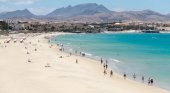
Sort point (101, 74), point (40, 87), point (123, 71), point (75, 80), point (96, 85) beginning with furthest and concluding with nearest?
point (123, 71)
point (101, 74)
point (75, 80)
point (96, 85)
point (40, 87)

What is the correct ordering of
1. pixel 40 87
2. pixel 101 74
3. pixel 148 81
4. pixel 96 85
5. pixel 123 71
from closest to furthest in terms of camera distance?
pixel 40 87
pixel 96 85
pixel 148 81
pixel 101 74
pixel 123 71

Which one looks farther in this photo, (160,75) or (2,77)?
(160,75)

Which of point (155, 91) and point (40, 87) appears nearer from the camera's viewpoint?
point (40, 87)

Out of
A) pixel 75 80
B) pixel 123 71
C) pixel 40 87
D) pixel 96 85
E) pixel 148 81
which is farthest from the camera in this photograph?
pixel 123 71

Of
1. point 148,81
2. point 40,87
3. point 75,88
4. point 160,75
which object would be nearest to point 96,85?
point 75,88

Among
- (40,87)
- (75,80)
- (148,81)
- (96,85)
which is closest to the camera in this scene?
(40,87)

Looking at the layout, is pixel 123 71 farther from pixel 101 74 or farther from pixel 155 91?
pixel 155 91

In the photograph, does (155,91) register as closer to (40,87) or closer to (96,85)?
(96,85)

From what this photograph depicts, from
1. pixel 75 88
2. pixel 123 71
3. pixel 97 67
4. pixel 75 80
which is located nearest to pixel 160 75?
pixel 123 71

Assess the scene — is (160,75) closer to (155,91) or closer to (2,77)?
(155,91)
